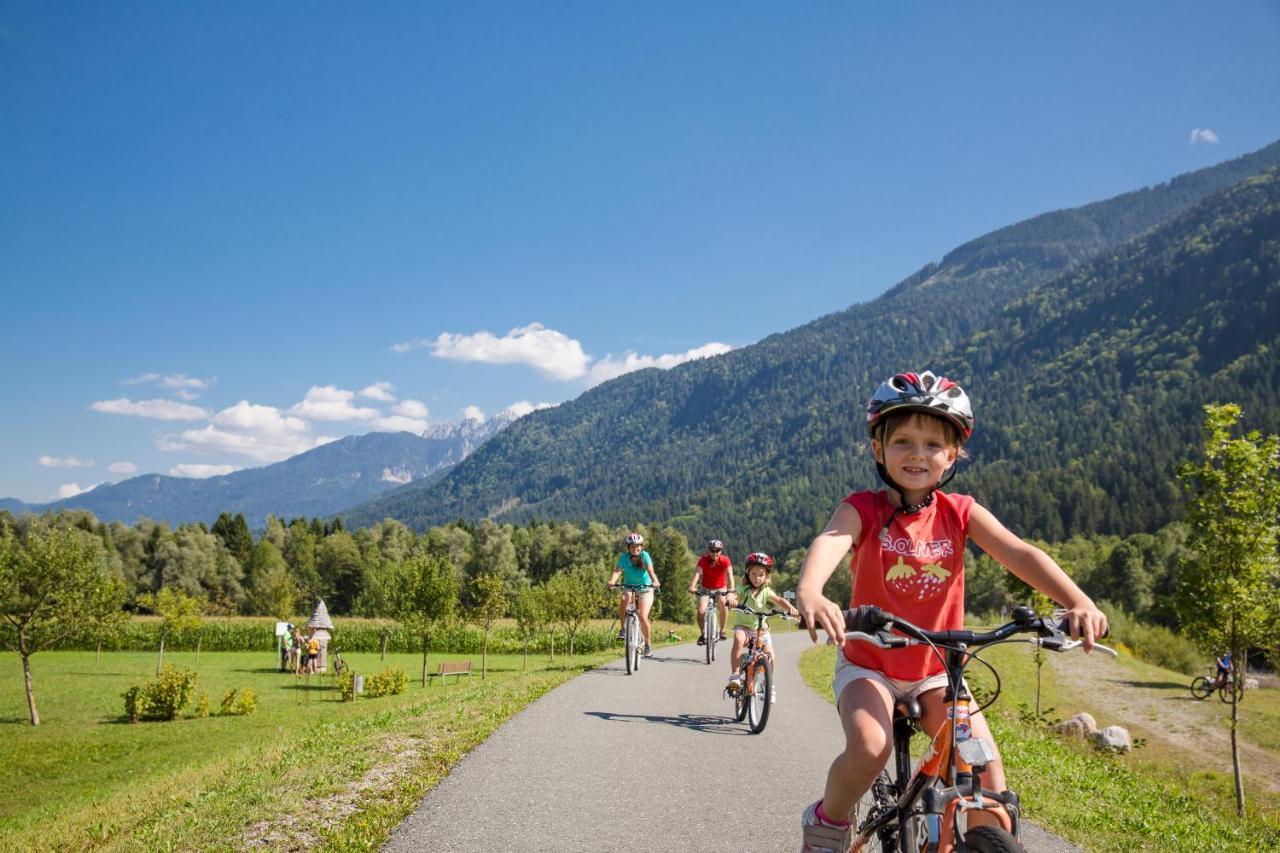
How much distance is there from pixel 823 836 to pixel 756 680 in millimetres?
6336

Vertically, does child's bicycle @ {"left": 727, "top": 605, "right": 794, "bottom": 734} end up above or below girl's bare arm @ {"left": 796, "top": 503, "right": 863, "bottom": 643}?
below

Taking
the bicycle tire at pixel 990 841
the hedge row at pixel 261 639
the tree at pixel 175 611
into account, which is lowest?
the hedge row at pixel 261 639

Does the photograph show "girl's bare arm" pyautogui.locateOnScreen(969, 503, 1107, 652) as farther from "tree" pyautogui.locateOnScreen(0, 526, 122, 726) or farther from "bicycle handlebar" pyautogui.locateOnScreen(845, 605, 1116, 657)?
"tree" pyautogui.locateOnScreen(0, 526, 122, 726)

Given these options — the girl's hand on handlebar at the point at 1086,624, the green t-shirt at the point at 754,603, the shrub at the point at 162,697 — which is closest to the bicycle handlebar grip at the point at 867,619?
the girl's hand on handlebar at the point at 1086,624

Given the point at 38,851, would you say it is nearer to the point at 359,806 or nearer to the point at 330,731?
the point at 330,731

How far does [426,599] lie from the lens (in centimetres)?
4556

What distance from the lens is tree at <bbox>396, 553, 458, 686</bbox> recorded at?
45531 millimetres

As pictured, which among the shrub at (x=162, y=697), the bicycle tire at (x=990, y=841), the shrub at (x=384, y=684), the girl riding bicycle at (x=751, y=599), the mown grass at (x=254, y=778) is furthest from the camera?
the shrub at (x=384, y=684)

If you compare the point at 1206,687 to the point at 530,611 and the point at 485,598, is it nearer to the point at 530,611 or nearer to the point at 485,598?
the point at 530,611

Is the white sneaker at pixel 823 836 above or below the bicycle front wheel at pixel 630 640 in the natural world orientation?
above

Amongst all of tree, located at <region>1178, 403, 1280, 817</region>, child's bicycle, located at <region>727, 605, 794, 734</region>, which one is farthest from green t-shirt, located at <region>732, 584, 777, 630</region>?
tree, located at <region>1178, 403, 1280, 817</region>

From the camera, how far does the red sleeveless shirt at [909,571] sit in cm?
388

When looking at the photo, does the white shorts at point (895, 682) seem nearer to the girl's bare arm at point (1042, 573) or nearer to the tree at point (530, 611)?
the girl's bare arm at point (1042, 573)

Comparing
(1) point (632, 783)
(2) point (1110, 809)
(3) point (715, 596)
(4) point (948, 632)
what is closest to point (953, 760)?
(4) point (948, 632)
